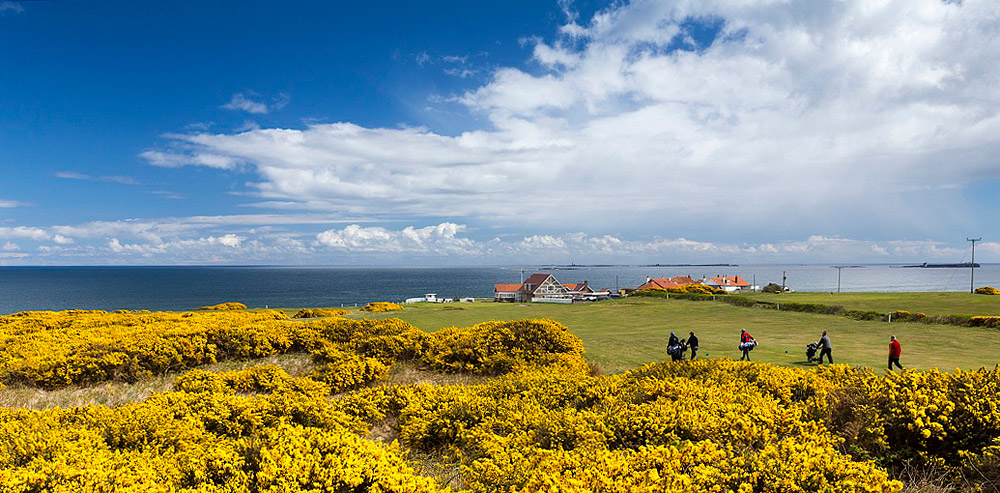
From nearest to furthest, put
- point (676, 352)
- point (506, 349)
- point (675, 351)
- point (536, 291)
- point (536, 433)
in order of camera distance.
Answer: point (536, 433) < point (506, 349) < point (676, 352) < point (675, 351) < point (536, 291)

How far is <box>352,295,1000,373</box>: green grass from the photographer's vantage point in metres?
18.5

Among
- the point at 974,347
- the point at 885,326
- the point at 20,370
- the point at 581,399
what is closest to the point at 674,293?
the point at 885,326

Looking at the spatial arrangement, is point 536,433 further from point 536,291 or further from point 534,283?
point 534,283

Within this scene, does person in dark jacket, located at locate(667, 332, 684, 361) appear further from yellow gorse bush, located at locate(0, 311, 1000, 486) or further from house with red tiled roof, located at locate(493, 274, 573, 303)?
house with red tiled roof, located at locate(493, 274, 573, 303)

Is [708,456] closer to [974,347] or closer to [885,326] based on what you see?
[974,347]

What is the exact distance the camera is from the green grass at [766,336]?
60.6 feet

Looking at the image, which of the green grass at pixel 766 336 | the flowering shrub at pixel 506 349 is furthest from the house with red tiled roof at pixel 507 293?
the flowering shrub at pixel 506 349

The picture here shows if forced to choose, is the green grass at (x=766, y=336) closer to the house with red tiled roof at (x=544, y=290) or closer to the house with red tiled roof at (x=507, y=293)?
the house with red tiled roof at (x=544, y=290)

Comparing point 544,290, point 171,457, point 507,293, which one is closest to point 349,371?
point 171,457

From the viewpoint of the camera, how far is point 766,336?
26359 mm

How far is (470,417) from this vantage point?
9109 mm

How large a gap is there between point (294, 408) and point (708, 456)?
766cm

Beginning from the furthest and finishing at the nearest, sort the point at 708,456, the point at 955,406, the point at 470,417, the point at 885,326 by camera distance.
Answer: the point at 885,326
the point at 470,417
the point at 955,406
the point at 708,456

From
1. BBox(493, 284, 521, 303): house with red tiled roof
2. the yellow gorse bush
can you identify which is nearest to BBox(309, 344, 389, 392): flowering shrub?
the yellow gorse bush
